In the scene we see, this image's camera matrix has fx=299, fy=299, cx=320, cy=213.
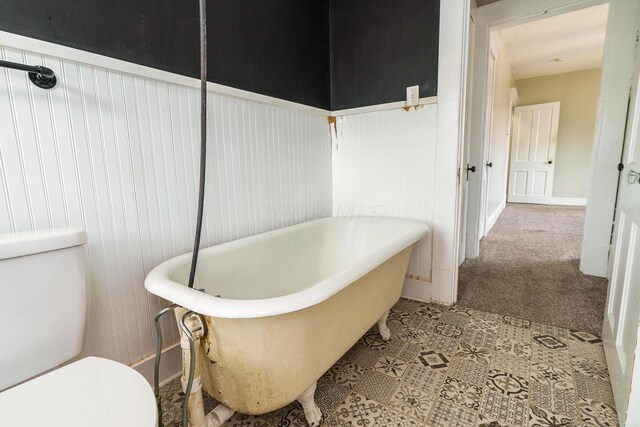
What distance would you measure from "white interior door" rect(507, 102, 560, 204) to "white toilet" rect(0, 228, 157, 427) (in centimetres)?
676

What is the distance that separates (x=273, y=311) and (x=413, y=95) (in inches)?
63.7

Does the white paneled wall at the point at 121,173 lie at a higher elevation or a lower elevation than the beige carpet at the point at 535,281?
higher

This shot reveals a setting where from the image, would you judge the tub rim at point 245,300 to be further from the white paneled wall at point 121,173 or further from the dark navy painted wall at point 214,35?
the dark navy painted wall at point 214,35

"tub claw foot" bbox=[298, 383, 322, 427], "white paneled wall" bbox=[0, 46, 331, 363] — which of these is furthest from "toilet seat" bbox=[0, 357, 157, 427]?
"tub claw foot" bbox=[298, 383, 322, 427]

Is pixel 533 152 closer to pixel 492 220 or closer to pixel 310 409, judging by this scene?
pixel 492 220

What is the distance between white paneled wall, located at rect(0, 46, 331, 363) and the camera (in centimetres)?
89

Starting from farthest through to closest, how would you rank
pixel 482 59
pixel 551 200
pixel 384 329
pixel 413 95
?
pixel 551 200 < pixel 482 59 < pixel 413 95 < pixel 384 329

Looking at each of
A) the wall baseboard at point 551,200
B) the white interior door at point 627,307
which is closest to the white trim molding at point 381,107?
the white interior door at point 627,307

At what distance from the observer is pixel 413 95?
6.02 feet

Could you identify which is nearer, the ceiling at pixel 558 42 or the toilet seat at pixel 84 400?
the toilet seat at pixel 84 400

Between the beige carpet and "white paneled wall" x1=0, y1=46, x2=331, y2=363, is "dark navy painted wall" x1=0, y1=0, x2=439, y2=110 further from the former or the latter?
the beige carpet

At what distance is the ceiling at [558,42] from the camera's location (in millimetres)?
3266

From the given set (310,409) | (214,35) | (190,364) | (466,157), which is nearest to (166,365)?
(190,364)

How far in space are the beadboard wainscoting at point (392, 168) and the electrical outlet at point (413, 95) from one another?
0.05 metres
